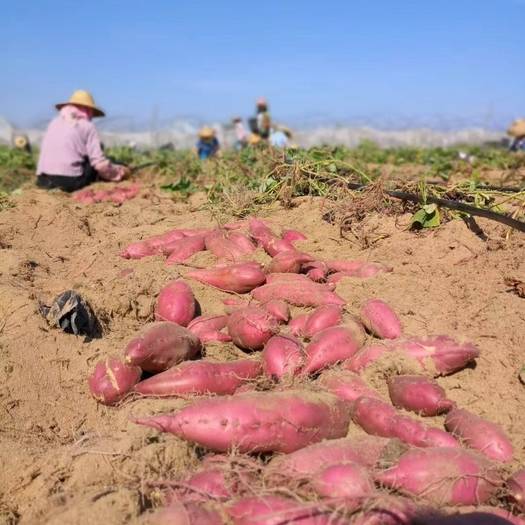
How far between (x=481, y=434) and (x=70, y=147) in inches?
265

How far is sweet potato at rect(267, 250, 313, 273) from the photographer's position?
3.35 meters

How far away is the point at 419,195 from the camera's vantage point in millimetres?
4008

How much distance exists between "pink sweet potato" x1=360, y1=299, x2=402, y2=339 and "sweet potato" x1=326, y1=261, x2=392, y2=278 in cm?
44

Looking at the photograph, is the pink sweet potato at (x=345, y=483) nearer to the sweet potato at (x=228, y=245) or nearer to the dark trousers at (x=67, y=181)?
the sweet potato at (x=228, y=245)

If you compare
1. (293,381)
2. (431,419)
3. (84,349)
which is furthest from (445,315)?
(84,349)

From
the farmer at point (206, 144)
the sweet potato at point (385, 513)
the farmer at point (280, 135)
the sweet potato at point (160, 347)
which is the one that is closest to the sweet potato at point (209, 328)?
the sweet potato at point (160, 347)

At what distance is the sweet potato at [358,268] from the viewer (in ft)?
11.0

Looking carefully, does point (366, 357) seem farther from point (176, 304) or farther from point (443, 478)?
point (176, 304)

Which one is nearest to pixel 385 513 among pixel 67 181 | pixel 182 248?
pixel 182 248

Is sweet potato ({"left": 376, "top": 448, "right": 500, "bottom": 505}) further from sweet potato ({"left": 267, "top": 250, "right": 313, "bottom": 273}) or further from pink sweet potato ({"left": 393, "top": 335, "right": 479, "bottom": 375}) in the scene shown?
sweet potato ({"left": 267, "top": 250, "right": 313, "bottom": 273})

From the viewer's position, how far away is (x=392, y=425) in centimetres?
214

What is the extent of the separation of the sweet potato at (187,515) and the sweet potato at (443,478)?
0.54 m

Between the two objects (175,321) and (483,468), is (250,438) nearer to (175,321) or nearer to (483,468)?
(483,468)

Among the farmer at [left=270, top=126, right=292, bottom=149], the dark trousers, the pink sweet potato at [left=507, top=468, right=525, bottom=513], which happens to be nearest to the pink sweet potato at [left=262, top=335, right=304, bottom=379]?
the pink sweet potato at [left=507, top=468, right=525, bottom=513]
